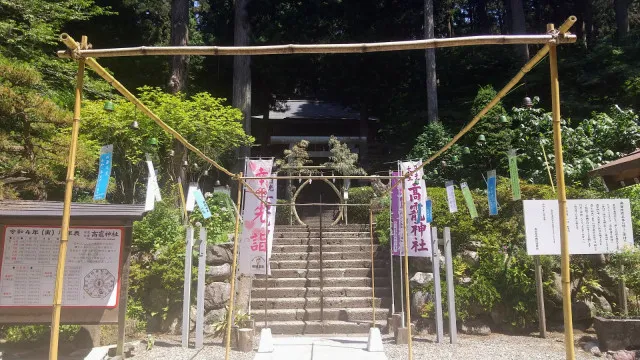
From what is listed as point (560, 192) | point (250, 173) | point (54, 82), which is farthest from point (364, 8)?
point (560, 192)

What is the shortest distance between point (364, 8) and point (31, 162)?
1293 centimetres

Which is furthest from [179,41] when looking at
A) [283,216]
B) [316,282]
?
[316,282]

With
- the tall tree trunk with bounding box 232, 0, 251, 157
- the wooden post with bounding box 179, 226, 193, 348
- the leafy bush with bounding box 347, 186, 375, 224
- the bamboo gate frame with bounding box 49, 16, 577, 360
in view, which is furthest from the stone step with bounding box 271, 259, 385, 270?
the bamboo gate frame with bounding box 49, 16, 577, 360

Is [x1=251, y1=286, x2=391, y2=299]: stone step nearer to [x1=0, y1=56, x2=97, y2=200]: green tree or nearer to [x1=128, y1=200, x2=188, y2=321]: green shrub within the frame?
[x1=128, y1=200, x2=188, y2=321]: green shrub

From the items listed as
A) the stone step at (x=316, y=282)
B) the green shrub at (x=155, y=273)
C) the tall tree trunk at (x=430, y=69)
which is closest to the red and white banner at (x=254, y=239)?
the stone step at (x=316, y=282)

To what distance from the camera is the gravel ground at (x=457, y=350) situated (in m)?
6.64

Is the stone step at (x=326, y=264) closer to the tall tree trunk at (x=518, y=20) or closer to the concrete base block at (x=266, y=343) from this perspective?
the concrete base block at (x=266, y=343)

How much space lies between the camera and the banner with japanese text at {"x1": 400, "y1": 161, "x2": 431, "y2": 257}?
27.3 feet

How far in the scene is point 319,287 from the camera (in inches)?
373

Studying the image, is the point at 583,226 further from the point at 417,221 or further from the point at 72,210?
the point at 72,210

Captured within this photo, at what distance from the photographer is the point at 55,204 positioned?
6.66 meters

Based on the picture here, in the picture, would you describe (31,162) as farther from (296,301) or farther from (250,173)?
(296,301)

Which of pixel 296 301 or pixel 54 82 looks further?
pixel 54 82

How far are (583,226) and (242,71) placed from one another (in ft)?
39.0
